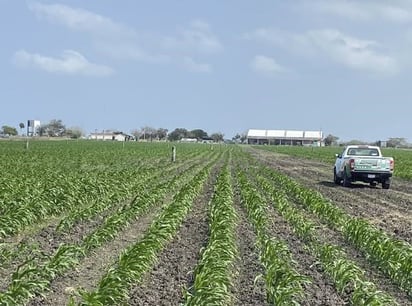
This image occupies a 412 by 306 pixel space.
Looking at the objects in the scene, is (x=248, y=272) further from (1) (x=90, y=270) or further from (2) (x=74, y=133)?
(2) (x=74, y=133)

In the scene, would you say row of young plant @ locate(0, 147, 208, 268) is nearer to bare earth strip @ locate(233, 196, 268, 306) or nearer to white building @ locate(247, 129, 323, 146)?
bare earth strip @ locate(233, 196, 268, 306)

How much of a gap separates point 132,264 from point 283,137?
186 m

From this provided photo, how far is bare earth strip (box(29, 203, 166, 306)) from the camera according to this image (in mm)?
7527

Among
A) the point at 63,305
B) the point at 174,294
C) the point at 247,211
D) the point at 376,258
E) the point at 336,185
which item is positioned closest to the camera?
the point at 63,305

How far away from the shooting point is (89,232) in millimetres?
12242

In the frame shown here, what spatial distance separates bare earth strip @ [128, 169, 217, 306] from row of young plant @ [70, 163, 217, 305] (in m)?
0.12

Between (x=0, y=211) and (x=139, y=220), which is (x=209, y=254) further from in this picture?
(x=0, y=211)

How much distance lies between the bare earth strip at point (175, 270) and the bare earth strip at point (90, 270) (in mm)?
782

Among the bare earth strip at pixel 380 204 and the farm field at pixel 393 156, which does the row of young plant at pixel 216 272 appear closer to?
the bare earth strip at pixel 380 204

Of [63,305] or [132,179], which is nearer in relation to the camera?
[63,305]

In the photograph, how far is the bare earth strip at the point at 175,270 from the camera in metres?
7.54

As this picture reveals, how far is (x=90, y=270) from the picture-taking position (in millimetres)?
9031

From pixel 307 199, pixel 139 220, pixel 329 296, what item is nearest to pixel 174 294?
pixel 329 296

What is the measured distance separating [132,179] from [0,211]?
36.1ft
